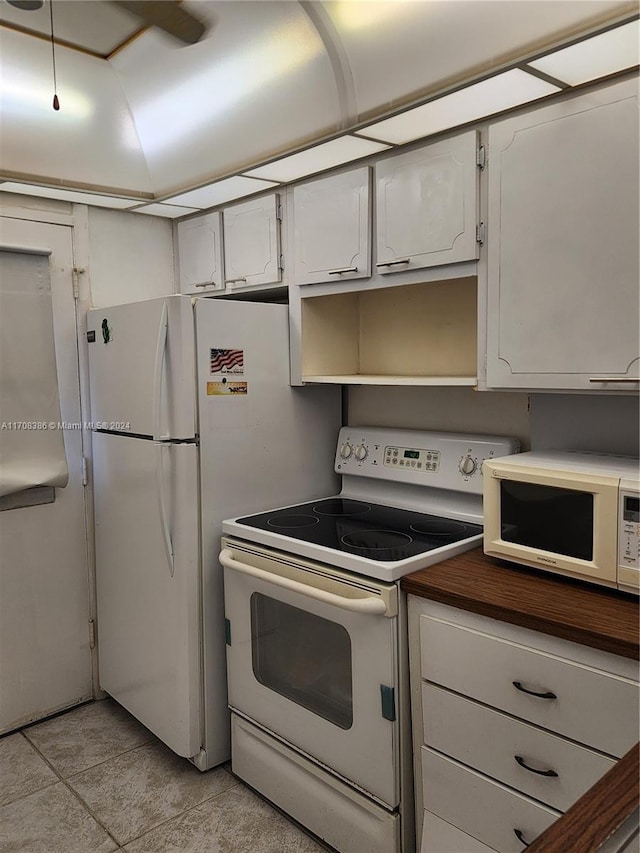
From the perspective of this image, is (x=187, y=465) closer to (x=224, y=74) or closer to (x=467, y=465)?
(x=467, y=465)

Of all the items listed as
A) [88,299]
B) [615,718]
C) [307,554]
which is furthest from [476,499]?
[88,299]

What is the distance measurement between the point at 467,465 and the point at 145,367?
1167mm

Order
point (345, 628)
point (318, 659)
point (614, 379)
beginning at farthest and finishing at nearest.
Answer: point (318, 659) → point (345, 628) → point (614, 379)

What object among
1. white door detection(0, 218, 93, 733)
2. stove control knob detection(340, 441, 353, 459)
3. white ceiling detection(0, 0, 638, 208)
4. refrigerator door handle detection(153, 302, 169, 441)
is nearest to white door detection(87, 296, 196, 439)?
refrigerator door handle detection(153, 302, 169, 441)

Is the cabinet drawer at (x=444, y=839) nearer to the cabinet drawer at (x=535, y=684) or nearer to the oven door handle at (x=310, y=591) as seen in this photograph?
the cabinet drawer at (x=535, y=684)

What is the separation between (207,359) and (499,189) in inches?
41.8

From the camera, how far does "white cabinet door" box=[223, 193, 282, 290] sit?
2.48 meters

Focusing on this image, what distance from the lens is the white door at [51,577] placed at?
262cm

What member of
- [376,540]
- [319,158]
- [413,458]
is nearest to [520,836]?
[376,540]

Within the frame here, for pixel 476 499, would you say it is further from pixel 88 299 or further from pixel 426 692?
pixel 88 299

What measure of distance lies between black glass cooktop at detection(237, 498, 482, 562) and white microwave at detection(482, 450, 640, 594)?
0.26 meters

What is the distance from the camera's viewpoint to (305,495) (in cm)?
260

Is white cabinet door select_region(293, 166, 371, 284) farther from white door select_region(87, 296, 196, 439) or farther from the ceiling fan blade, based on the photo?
the ceiling fan blade

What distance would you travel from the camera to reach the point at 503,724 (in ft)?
5.12
